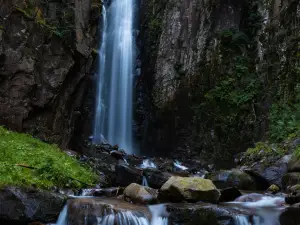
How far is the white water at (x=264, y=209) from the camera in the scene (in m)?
8.32

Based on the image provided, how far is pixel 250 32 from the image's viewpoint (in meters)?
24.0

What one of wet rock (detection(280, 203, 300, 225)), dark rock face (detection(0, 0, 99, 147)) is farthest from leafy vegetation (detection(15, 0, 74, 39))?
wet rock (detection(280, 203, 300, 225))

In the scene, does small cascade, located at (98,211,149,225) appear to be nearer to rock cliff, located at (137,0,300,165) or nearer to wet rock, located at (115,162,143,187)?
wet rock, located at (115,162,143,187)

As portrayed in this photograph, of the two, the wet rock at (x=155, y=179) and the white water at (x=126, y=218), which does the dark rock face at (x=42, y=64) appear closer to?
the wet rock at (x=155, y=179)

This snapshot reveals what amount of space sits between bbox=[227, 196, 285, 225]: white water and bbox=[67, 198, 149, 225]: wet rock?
240 centimetres

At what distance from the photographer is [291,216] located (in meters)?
8.22

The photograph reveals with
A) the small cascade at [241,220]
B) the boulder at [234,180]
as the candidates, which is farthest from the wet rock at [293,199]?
the boulder at [234,180]

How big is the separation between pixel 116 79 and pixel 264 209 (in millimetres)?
21145

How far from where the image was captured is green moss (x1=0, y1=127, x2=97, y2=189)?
30.7 ft

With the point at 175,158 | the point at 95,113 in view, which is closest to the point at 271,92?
the point at 175,158

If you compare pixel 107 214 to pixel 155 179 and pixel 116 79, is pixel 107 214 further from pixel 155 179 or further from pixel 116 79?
pixel 116 79

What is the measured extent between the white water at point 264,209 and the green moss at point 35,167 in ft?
15.8

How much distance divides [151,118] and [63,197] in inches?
702

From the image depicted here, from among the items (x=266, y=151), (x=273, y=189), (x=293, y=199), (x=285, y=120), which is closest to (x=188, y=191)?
(x=293, y=199)
